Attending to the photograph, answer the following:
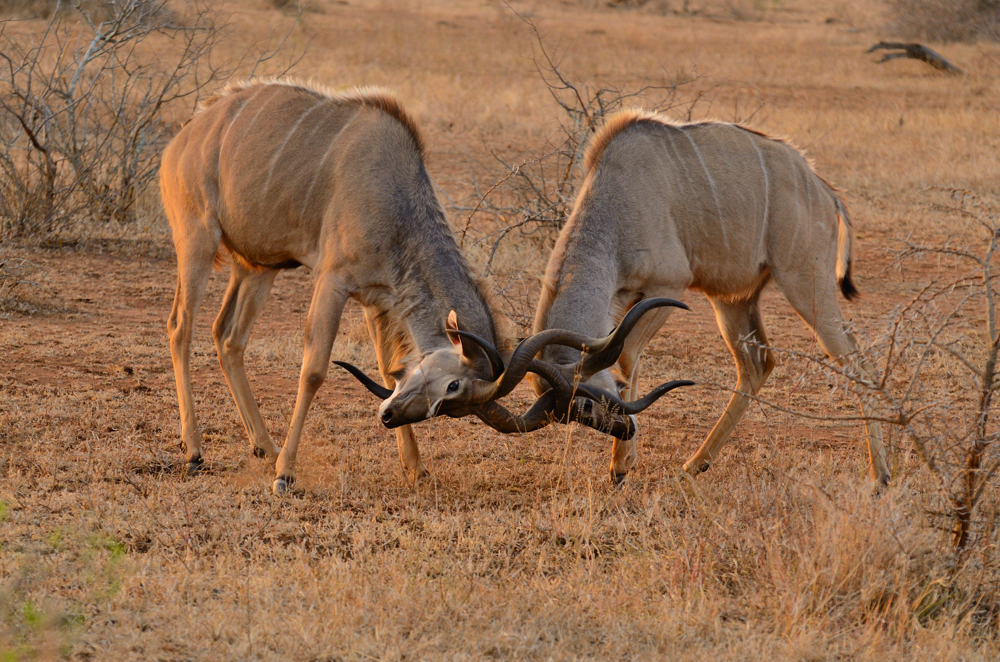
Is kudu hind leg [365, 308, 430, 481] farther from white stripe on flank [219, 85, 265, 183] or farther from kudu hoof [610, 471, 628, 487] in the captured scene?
white stripe on flank [219, 85, 265, 183]

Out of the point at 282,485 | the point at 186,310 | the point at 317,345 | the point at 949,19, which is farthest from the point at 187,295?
the point at 949,19

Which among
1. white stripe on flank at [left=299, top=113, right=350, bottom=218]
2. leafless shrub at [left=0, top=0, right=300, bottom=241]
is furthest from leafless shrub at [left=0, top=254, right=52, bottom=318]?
white stripe on flank at [left=299, top=113, right=350, bottom=218]

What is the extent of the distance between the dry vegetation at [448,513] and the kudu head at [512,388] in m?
0.23

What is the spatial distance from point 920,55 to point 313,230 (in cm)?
1845

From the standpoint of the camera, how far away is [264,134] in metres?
5.62

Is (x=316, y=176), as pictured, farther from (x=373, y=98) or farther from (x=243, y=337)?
(x=243, y=337)

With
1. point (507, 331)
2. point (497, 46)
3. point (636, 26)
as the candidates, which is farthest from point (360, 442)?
point (636, 26)

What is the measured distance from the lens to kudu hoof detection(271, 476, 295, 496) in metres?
4.97

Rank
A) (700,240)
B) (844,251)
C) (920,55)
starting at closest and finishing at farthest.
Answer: (700,240) < (844,251) < (920,55)

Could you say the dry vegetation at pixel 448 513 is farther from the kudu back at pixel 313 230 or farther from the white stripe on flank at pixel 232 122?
the white stripe on flank at pixel 232 122

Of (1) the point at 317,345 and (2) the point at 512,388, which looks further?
(1) the point at 317,345

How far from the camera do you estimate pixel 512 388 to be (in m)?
4.52

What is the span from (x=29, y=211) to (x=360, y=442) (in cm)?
474

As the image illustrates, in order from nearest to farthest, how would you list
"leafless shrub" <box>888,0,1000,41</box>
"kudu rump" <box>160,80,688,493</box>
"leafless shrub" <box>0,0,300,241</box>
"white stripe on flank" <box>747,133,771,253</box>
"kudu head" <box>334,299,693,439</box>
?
"kudu head" <box>334,299,693,439</box> → "kudu rump" <box>160,80,688,493</box> → "white stripe on flank" <box>747,133,771,253</box> → "leafless shrub" <box>0,0,300,241</box> → "leafless shrub" <box>888,0,1000,41</box>
